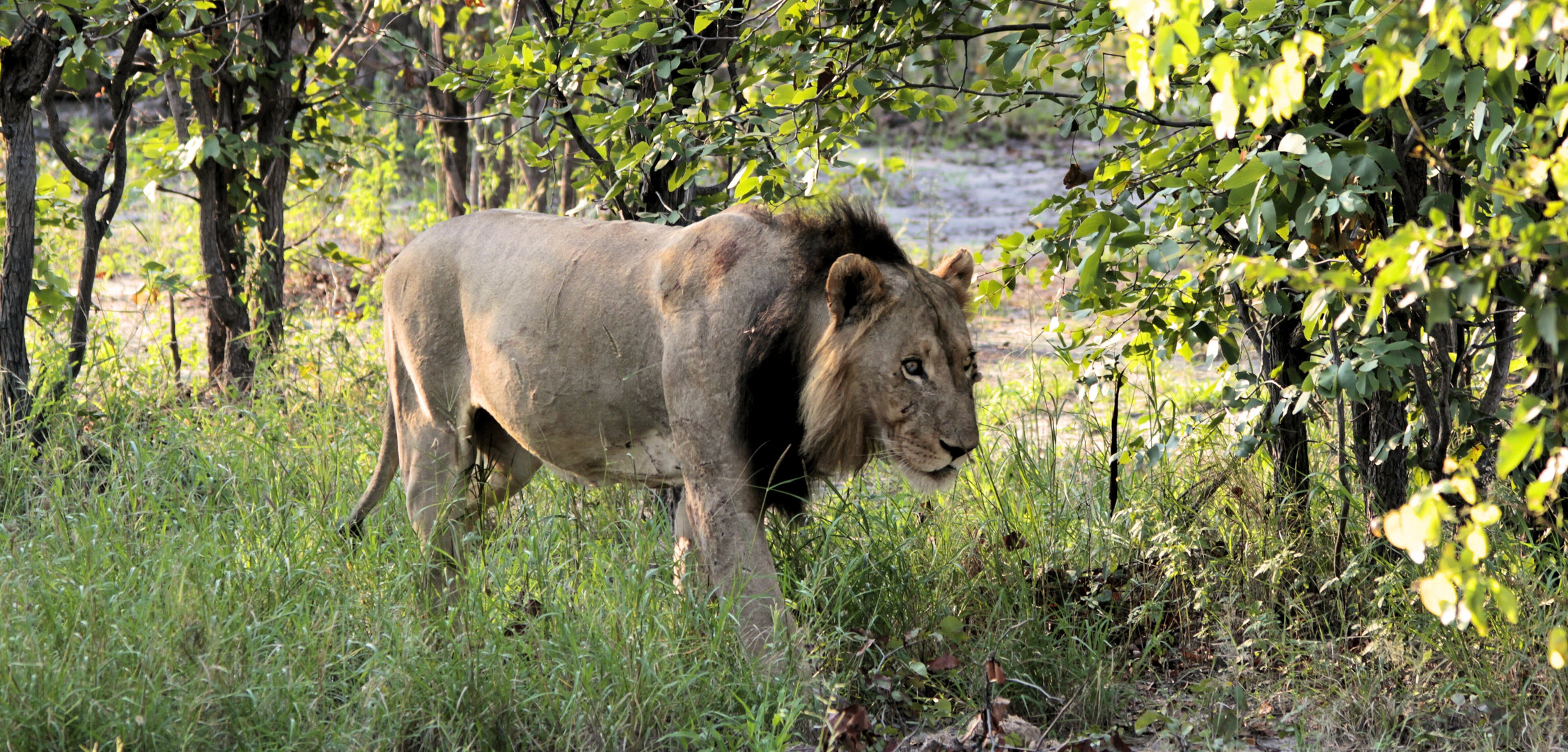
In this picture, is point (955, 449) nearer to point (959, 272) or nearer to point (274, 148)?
point (959, 272)

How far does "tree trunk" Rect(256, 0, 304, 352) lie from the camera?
5.76 m

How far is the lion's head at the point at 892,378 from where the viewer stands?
118 inches

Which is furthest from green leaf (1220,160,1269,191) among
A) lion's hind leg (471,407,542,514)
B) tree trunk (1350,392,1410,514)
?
lion's hind leg (471,407,542,514)

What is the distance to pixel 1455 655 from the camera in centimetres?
313

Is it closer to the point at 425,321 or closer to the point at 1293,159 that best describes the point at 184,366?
the point at 425,321

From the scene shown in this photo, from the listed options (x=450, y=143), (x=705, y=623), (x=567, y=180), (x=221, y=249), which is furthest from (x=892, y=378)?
(x=450, y=143)

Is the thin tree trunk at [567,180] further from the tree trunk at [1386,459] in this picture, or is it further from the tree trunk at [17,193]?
the tree trunk at [1386,459]

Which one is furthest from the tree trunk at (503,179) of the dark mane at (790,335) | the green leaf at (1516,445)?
the green leaf at (1516,445)

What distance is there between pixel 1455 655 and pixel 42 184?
5.06 m

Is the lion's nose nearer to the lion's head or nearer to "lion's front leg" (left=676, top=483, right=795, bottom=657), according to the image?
the lion's head

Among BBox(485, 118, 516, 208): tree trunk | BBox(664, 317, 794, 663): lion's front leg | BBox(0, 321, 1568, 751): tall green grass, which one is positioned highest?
BBox(485, 118, 516, 208): tree trunk

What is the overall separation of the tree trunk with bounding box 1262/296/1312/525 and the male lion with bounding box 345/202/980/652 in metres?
0.93

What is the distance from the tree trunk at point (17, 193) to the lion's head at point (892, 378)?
3.17 meters

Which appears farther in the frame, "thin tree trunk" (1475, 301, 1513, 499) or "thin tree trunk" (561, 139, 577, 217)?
"thin tree trunk" (561, 139, 577, 217)
